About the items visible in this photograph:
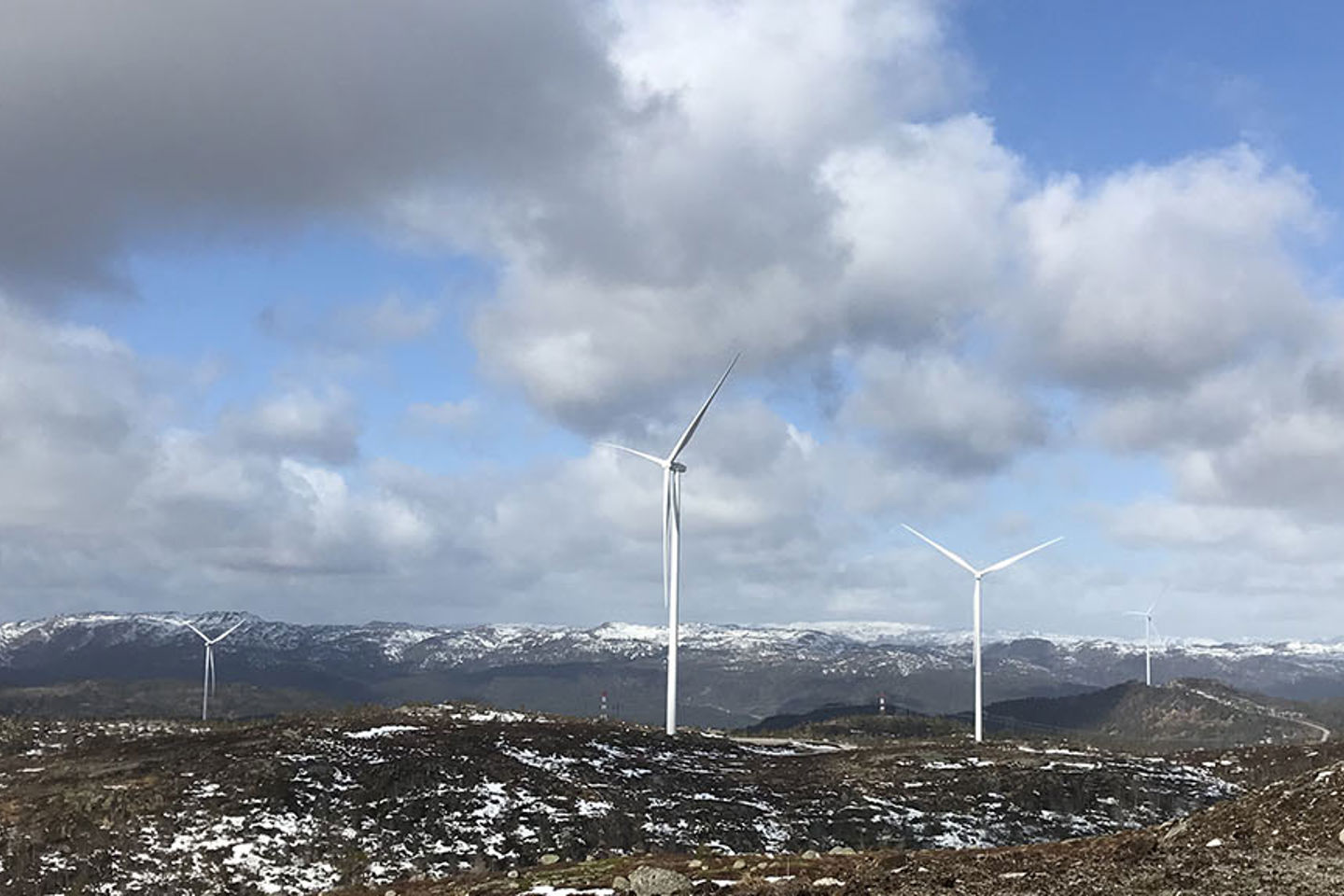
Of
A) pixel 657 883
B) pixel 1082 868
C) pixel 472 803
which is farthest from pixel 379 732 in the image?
pixel 1082 868

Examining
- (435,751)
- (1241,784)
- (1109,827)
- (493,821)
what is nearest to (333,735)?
(435,751)

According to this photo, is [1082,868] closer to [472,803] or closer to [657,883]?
[657,883]

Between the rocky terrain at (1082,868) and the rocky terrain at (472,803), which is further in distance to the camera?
the rocky terrain at (472,803)

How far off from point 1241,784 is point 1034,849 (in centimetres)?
3486

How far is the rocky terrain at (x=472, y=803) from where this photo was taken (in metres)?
35.8

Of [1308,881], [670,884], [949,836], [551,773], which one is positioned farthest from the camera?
[551,773]

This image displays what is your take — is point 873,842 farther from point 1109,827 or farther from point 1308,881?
point 1308,881

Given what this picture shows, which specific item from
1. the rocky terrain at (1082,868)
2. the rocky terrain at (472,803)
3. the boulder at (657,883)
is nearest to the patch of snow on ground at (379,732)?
the rocky terrain at (472,803)

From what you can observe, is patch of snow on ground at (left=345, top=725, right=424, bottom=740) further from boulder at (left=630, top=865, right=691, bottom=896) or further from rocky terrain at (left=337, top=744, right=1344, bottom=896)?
boulder at (left=630, top=865, right=691, bottom=896)

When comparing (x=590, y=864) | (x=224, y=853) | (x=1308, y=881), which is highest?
(x=1308, y=881)

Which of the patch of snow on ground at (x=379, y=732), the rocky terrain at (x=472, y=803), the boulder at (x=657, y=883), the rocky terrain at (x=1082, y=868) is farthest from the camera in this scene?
the patch of snow on ground at (x=379, y=732)

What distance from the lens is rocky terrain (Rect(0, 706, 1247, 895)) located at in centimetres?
3575

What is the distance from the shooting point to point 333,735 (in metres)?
53.4

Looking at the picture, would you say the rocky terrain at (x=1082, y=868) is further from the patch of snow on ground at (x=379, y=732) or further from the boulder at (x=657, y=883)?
the patch of snow on ground at (x=379, y=732)
